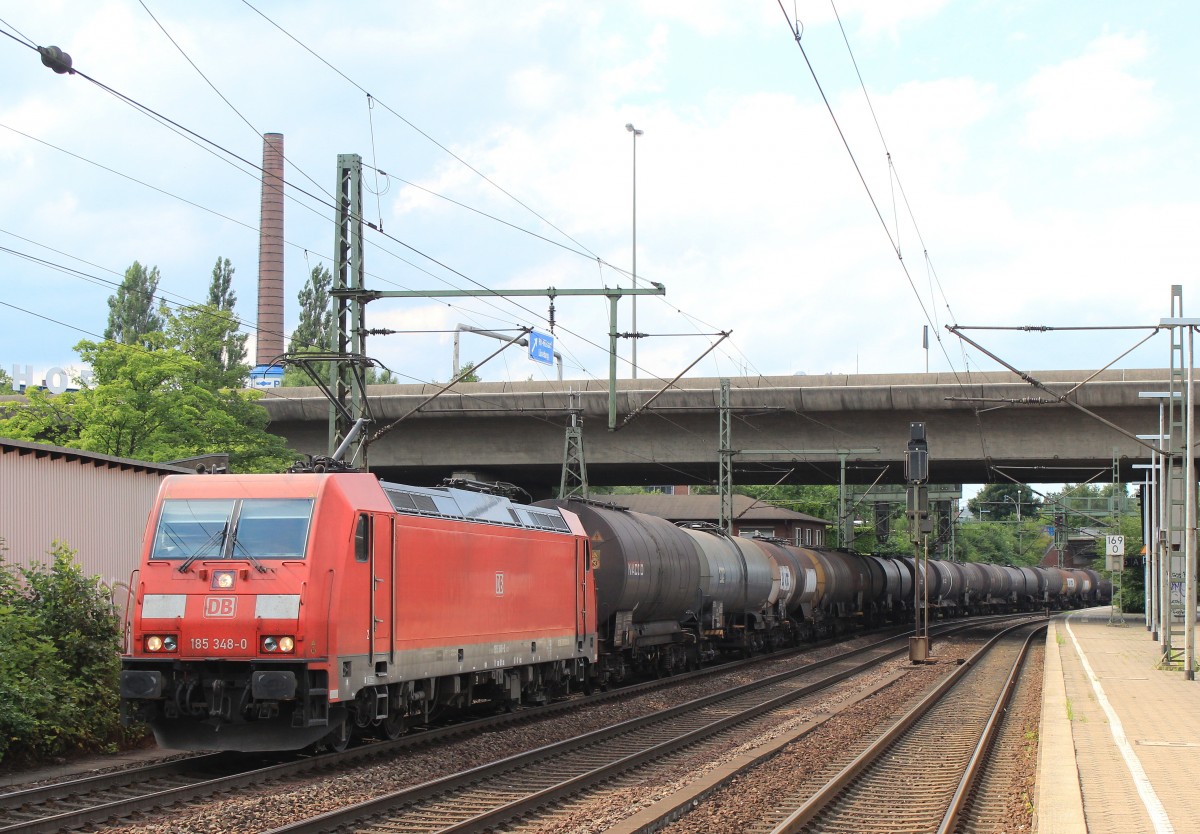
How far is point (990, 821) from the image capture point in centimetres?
1185

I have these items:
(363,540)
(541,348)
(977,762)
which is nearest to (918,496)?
(541,348)

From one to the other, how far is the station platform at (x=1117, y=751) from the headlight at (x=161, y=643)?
834 cm

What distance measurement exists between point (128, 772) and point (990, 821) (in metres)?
8.00

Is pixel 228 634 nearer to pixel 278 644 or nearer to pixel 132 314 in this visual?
pixel 278 644

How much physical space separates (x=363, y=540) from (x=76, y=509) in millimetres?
5663

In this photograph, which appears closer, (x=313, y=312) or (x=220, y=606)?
(x=220, y=606)

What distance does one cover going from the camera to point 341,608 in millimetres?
13273

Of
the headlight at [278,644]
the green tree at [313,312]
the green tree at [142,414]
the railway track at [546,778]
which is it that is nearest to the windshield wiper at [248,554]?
the headlight at [278,644]

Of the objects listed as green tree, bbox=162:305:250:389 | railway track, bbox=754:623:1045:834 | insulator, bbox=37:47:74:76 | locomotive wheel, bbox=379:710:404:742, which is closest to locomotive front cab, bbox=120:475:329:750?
locomotive wheel, bbox=379:710:404:742

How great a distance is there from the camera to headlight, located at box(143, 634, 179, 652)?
13227 mm

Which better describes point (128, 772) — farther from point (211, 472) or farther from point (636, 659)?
point (636, 659)

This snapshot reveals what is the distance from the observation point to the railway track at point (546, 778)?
1099 cm

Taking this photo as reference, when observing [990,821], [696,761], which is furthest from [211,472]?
[990,821]

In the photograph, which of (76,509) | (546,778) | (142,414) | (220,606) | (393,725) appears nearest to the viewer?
(220,606)
